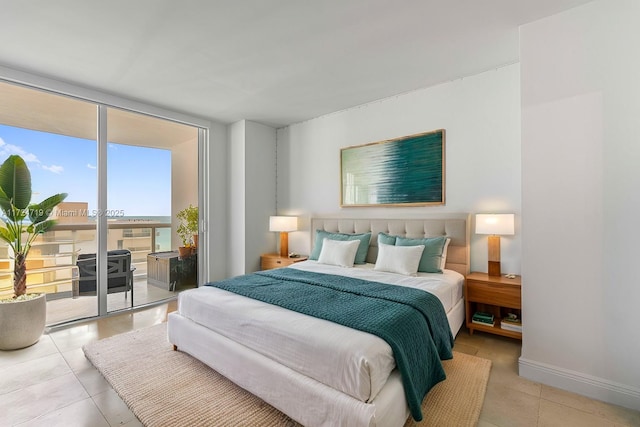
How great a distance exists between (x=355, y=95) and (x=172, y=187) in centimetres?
289

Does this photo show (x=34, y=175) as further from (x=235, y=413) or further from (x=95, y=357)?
(x=235, y=413)

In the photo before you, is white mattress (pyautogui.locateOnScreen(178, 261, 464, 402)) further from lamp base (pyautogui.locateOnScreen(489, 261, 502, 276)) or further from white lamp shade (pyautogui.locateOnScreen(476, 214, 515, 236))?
white lamp shade (pyautogui.locateOnScreen(476, 214, 515, 236))

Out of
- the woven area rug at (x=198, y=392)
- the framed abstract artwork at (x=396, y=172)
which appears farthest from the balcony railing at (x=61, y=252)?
the framed abstract artwork at (x=396, y=172)

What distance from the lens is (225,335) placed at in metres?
2.11

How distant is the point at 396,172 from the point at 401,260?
1.21 metres

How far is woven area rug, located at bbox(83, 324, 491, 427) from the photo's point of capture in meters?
1.74

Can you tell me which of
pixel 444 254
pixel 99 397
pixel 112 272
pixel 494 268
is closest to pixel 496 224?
pixel 494 268

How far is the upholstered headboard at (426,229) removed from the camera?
309 cm

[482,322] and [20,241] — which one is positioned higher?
[20,241]

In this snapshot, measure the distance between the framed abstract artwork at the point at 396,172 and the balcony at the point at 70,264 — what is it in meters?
2.83

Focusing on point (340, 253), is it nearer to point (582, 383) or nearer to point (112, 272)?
point (582, 383)

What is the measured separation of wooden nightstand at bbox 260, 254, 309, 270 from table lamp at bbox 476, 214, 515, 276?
236 centimetres

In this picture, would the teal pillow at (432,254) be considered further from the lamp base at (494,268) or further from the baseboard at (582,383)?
the baseboard at (582,383)

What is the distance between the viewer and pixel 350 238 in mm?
3660
